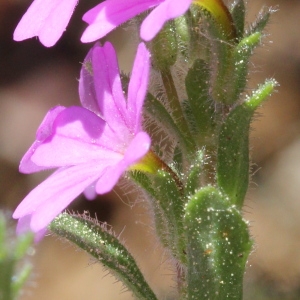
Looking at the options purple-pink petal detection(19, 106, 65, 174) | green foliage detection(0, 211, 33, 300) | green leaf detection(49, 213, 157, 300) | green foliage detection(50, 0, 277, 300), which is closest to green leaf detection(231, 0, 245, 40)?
green foliage detection(50, 0, 277, 300)

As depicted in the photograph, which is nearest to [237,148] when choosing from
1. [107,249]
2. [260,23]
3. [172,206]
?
[172,206]

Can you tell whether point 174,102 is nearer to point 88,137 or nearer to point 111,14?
point 88,137

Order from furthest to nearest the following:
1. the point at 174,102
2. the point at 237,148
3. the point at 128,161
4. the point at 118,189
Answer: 1. the point at 118,189
2. the point at 174,102
3. the point at 237,148
4. the point at 128,161

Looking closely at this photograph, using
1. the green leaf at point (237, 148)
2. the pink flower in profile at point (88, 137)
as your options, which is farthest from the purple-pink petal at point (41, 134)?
the green leaf at point (237, 148)

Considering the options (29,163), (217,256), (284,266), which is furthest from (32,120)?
(217,256)

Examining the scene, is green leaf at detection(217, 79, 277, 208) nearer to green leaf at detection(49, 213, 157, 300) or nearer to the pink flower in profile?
the pink flower in profile

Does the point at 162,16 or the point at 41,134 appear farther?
the point at 41,134

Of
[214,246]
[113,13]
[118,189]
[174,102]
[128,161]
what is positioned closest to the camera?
[128,161]

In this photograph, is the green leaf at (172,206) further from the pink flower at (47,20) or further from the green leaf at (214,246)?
the pink flower at (47,20)
